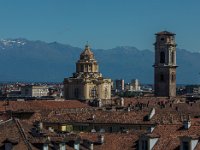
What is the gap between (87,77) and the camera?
135 m

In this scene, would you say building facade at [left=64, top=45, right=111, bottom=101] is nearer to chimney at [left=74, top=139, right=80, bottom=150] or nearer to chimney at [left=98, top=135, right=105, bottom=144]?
chimney at [left=98, top=135, right=105, bottom=144]

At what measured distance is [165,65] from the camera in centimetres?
14538

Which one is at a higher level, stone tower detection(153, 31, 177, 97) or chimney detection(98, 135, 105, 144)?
stone tower detection(153, 31, 177, 97)

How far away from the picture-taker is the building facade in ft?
442

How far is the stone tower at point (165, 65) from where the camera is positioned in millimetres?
144750

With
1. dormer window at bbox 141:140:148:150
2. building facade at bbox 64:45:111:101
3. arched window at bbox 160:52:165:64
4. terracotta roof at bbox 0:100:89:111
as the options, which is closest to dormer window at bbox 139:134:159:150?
dormer window at bbox 141:140:148:150

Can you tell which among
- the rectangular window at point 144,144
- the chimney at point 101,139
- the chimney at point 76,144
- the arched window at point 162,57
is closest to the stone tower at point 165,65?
the arched window at point 162,57

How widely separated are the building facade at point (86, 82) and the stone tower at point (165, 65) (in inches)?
488

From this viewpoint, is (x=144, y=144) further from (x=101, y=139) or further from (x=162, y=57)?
(x=162, y=57)

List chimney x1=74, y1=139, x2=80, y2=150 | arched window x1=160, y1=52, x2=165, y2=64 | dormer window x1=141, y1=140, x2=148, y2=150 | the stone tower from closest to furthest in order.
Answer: chimney x1=74, y1=139, x2=80, y2=150, dormer window x1=141, y1=140, x2=148, y2=150, the stone tower, arched window x1=160, y1=52, x2=165, y2=64

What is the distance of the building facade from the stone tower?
12.4 m

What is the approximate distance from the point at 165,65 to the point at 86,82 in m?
17.4

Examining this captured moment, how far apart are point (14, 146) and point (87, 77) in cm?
9771

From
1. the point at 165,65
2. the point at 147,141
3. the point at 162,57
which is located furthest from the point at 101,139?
the point at 162,57
